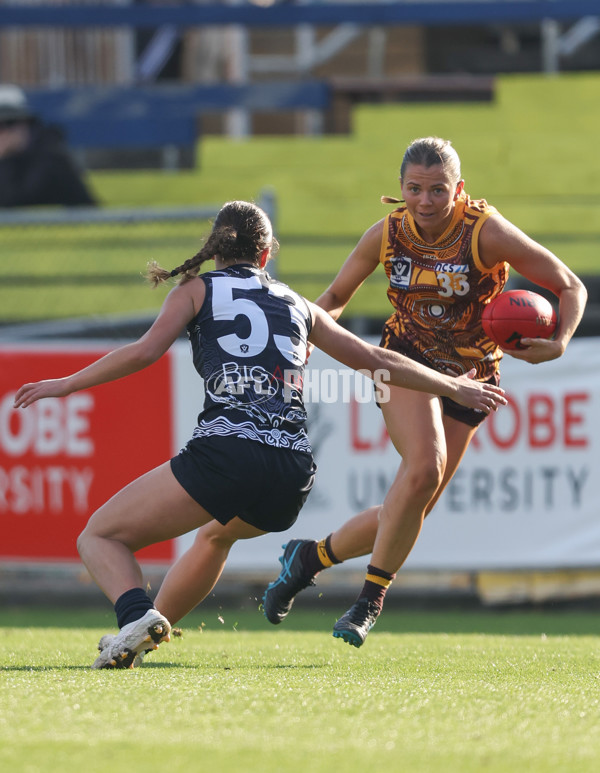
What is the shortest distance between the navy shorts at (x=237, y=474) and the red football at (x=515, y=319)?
37.8 inches

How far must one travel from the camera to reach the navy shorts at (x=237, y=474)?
14.4ft

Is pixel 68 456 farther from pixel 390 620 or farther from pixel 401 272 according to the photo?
pixel 401 272

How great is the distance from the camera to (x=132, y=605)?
441 cm

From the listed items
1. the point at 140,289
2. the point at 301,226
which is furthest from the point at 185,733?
the point at 301,226

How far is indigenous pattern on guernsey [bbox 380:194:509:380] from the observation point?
5070mm

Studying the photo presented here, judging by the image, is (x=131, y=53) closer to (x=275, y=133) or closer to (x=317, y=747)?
(x=275, y=133)

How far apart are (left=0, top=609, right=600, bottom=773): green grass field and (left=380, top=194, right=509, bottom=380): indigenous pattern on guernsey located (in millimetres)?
1264

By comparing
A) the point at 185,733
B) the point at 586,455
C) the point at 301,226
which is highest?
the point at 301,226

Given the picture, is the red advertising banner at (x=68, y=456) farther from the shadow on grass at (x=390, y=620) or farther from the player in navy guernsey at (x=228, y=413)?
the player in navy guernsey at (x=228, y=413)

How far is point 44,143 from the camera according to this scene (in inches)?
423

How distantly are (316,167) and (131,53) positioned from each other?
5614 millimetres

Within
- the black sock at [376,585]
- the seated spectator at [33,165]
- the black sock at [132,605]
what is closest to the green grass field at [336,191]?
the seated spectator at [33,165]

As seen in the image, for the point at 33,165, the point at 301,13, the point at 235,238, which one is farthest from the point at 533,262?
the point at 301,13

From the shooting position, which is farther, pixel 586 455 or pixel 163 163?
pixel 163 163
